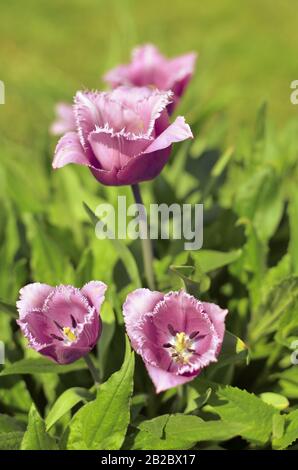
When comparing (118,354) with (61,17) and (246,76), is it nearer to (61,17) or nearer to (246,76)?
(246,76)

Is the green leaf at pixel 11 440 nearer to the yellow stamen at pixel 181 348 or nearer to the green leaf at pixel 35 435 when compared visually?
the green leaf at pixel 35 435

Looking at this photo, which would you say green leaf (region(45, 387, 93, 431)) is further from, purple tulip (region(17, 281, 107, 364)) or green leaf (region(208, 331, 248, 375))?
green leaf (region(208, 331, 248, 375))

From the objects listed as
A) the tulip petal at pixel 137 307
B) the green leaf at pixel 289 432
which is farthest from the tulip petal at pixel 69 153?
the green leaf at pixel 289 432

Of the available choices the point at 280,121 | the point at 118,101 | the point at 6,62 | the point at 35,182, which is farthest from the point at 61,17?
the point at 118,101

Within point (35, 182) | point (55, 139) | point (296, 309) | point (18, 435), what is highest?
point (55, 139)

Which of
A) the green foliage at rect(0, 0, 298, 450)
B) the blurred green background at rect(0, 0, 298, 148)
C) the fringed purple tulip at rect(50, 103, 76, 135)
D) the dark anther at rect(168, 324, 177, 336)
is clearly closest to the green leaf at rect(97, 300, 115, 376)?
the green foliage at rect(0, 0, 298, 450)
